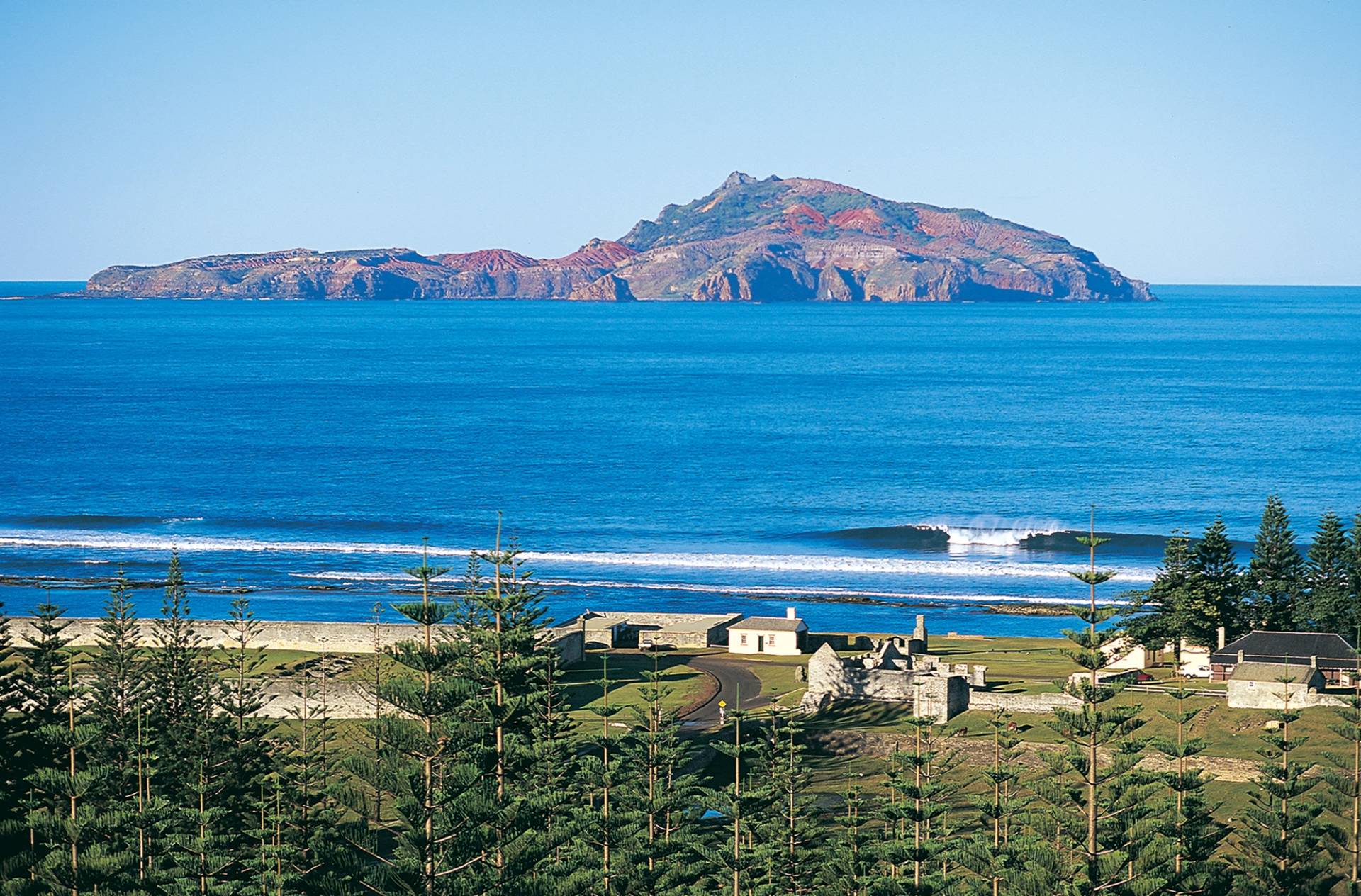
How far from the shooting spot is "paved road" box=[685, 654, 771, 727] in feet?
139

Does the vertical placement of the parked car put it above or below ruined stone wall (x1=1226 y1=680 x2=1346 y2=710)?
below

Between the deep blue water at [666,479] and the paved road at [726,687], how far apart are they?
11.5 meters

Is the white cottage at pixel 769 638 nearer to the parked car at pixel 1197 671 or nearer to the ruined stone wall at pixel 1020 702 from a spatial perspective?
the ruined stone wall at pixel 1020 702

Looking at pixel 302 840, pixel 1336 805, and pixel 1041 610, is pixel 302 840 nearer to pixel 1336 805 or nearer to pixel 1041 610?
pixel 1336 805

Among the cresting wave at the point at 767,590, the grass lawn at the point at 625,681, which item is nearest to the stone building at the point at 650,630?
the grass lawn at the point at 625,681

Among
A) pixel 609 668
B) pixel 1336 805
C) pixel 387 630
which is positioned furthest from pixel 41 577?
pixel 1336 805

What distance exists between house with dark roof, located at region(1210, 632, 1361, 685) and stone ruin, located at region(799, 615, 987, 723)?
23.8 feet

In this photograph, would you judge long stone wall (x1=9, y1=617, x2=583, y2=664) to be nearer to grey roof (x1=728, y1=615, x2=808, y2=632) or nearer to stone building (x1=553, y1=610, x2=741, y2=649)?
stone building (x1=553, y1=610, x2=741, y2=649)

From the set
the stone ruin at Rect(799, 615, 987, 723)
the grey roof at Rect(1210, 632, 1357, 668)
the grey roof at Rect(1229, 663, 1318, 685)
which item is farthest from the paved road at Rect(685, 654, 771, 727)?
the grey roof at Rect(1210, 632, 1357, 668)

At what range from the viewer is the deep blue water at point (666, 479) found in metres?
70.1

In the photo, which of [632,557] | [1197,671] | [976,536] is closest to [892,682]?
[1197,671]

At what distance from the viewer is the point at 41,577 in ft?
224

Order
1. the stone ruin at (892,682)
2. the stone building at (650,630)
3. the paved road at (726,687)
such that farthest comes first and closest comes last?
1. the stone building at (650,630)
2. the paved road at (726,687)
3. the stone ruin at (892,682)

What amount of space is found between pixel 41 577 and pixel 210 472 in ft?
101
